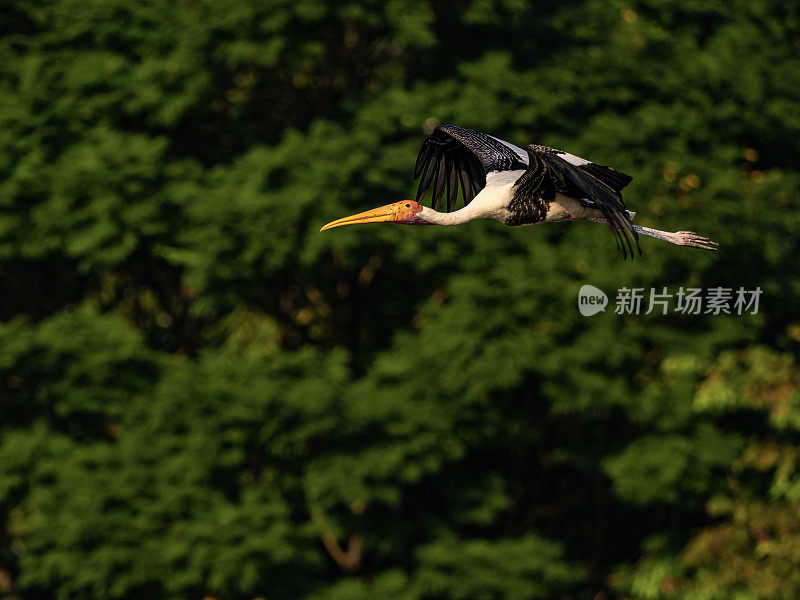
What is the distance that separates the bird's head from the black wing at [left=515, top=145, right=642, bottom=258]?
493 mm

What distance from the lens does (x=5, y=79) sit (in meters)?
14.6

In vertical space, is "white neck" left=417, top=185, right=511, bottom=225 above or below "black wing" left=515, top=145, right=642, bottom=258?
below

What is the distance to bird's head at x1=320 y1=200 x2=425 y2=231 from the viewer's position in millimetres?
5418

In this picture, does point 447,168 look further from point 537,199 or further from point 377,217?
point 377,217

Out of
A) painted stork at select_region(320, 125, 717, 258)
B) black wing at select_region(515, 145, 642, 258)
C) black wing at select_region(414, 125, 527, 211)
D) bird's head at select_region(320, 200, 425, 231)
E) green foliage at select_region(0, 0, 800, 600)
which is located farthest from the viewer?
green foliage at select_region(0, 0, 800, 600)

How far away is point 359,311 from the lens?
15961 mm

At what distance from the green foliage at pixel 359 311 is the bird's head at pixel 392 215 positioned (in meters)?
7.79

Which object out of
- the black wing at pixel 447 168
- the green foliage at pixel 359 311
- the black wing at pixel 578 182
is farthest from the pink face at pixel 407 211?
the green foliage at pixel 359 311

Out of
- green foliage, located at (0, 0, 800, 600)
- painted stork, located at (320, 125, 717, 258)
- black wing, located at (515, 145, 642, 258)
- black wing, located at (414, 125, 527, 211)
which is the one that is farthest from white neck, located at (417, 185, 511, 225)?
green foliage, located at (0, 0, 800, 600)

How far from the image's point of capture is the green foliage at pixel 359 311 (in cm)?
1346

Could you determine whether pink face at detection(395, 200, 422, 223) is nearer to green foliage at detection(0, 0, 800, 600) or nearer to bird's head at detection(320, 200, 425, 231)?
bird's head at detection(320, 200, 425, 231)

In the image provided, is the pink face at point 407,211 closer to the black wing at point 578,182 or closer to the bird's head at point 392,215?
the bird's head at point 392,215

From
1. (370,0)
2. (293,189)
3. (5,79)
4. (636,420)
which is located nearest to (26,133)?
(5,79)

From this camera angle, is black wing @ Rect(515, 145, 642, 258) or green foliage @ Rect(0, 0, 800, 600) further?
green foliage @ Rect(0, 0, 800, 600)
